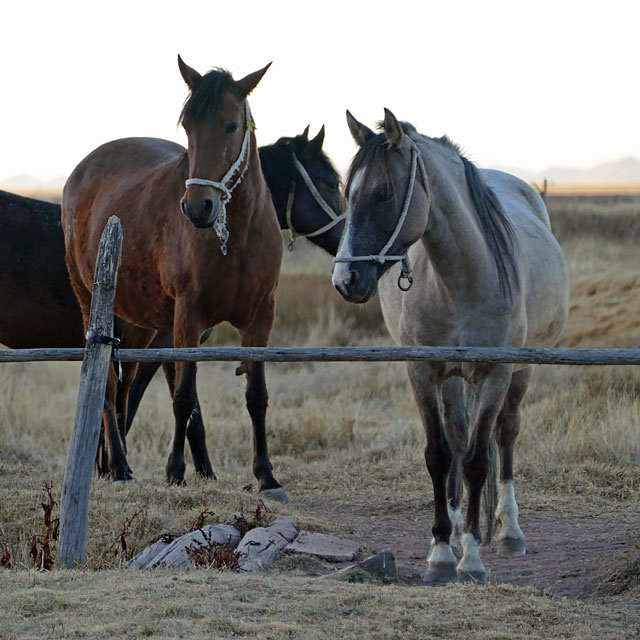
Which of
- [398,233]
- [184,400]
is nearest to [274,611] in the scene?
[398,233]

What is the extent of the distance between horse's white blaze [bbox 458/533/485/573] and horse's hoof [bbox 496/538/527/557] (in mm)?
811

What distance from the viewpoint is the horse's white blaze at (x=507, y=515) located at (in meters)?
5.33

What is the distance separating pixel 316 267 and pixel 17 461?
11.7m

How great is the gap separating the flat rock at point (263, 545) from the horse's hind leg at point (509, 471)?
1207 mm

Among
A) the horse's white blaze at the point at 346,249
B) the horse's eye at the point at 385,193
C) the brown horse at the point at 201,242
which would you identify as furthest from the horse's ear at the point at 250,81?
the horse's eye at the point at 385,193

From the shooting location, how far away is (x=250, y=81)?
5.86 meters

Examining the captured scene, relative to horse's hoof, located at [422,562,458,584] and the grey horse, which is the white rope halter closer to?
the grey horse

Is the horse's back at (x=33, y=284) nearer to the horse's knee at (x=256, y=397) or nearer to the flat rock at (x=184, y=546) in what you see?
the horse's knee at (x=256, y=397)

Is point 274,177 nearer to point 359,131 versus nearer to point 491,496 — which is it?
point 359,131

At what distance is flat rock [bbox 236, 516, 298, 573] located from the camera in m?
4.36

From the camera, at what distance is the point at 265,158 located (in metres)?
7.07

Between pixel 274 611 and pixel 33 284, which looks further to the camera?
pixel 33 284

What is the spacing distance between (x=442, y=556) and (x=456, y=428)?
726 mm

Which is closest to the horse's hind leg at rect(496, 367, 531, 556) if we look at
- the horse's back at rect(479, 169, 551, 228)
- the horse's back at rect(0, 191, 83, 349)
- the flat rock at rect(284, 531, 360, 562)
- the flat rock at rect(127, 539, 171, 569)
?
the flat rock at rect(284, 531, 360, 562)
